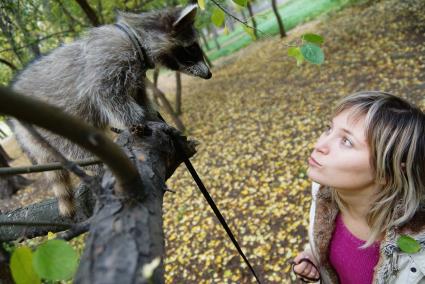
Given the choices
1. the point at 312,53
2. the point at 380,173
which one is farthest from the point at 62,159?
the point at 380,173

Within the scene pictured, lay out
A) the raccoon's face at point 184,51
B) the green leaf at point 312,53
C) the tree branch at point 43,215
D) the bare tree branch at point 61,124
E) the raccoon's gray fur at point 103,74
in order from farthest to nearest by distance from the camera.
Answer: the raccoon's face at point 184,51 → the raccoon's gray fur at point 103,74 → the tree branch at point 43,215 → the green leaf at point 312,53 → the bare tree branch at point 61,124

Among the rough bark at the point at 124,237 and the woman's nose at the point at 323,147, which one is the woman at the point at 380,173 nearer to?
the woman's nose at the point at 323,147

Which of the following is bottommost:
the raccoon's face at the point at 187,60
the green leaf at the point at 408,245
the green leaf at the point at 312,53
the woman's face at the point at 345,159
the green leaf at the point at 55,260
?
the green leaf at the point at 408,245

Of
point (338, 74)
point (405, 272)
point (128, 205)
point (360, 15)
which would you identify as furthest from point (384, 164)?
point (360, 15)

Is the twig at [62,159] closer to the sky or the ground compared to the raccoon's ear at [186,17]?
closer to the sky

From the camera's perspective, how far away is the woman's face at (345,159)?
1.60 meters

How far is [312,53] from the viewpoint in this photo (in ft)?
4.08

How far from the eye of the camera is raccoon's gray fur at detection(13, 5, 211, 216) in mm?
2107

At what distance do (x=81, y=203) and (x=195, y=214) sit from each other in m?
3.63

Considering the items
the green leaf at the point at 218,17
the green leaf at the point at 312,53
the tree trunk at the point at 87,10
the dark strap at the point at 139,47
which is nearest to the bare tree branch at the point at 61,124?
the green leaf at the point at 312,53

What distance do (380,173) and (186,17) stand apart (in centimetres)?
148

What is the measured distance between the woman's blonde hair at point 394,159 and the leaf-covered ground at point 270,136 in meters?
0.61

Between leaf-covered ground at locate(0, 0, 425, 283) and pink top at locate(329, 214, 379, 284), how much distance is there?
3.46ft

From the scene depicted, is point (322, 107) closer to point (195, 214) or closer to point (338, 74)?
point (338, 74)
